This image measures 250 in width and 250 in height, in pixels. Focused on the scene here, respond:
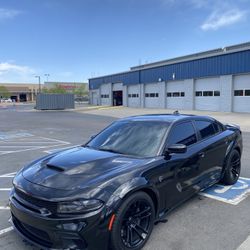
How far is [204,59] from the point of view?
3077 cm

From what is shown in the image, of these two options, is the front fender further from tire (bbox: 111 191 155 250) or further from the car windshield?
the car windshield

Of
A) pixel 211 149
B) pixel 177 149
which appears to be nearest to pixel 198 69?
pixel 211 149

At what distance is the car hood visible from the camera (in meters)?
3.15

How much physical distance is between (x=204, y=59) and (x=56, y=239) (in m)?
30.5

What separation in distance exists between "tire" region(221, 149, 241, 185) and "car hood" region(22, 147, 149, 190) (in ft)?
8.48

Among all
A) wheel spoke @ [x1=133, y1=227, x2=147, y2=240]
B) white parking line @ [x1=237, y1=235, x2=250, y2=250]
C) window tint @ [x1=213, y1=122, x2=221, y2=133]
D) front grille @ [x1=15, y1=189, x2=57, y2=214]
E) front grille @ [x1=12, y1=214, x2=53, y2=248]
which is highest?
window tint @ [x1=213, y1=122, x2=221, y2=133]

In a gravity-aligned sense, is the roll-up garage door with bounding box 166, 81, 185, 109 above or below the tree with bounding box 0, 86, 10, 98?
below

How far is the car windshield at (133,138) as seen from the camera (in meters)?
4.06

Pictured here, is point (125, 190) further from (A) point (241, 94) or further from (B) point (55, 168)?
(A) point (241, 94)

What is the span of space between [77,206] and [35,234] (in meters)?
0.62

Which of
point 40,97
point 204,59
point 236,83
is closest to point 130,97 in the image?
point 40,97

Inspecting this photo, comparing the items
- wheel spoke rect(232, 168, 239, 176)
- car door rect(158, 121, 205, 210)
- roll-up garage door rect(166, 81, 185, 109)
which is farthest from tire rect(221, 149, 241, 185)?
roll-up garage door rect(166, 81, 185, 109)

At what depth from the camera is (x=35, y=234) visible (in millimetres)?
3059

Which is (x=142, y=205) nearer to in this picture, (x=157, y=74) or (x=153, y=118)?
(x=153, y=118)
